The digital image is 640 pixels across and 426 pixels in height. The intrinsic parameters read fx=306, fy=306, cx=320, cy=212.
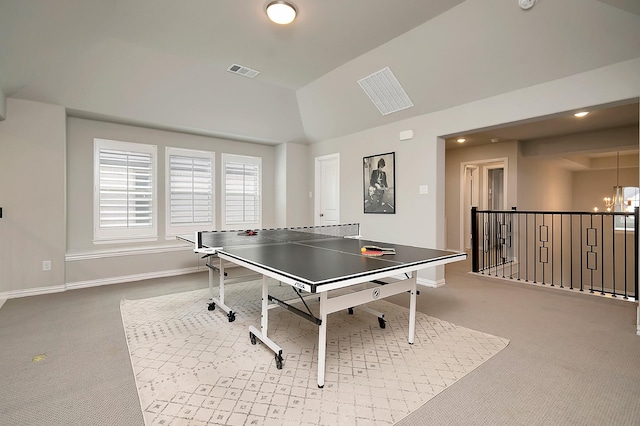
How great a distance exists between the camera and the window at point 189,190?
211 inches

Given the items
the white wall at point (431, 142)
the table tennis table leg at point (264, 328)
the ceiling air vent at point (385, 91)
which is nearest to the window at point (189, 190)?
the white wall at point (431, 142)

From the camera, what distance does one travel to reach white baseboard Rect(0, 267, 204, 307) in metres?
3.94

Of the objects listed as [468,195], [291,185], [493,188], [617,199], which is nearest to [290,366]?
[291,185]

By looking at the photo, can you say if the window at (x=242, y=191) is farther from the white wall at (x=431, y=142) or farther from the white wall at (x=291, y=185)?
the white wall at (x=431, y=142)

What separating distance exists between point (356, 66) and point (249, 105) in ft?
6.18

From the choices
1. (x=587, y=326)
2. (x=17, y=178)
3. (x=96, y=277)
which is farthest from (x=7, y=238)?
(x=587, y=326)

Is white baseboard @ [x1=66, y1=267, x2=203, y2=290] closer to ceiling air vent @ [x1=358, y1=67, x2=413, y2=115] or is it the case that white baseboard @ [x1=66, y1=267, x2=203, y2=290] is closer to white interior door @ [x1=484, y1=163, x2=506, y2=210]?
ceiling air vent @ [x1=358, y1=67, x2=413, y2=115]

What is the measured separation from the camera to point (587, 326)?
2.99 m

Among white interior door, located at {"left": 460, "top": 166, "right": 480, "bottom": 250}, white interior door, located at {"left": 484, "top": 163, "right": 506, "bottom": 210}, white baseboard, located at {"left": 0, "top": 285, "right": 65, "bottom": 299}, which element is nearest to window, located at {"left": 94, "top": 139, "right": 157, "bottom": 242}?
white baseboard, located at {"left": 0, "top": 285, "right": 65, "bottom": 299}

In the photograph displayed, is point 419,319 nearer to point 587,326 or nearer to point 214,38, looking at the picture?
point 587,326

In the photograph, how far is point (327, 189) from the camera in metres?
6.39

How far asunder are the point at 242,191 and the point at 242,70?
2.59m

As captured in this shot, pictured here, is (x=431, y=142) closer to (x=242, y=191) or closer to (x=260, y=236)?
(x=260, y=236)

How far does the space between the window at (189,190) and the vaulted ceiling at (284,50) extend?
757 millimetres
